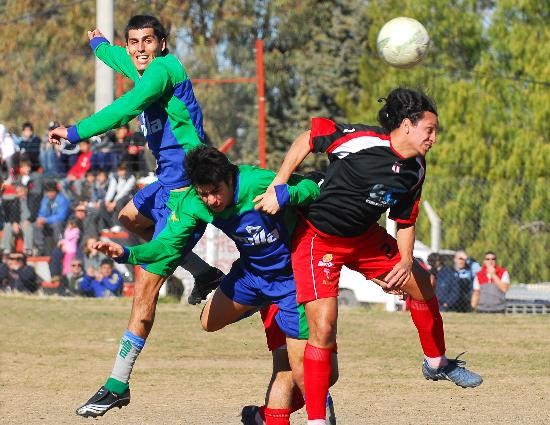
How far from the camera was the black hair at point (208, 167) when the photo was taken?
746 centimetres

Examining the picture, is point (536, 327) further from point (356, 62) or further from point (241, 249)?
point (356, 62)

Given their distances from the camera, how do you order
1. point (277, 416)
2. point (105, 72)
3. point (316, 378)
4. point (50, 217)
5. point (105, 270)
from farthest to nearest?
point (105, 72)
point (50, 217)
point (105, 270)
point (277, 416)
point (316, 378)

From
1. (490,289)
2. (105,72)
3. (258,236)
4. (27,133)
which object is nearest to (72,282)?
(27,133)

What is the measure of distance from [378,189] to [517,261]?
13651mm

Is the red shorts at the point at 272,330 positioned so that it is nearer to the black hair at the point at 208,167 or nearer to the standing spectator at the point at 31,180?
the black hair at the point at 208,167

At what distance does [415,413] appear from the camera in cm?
988

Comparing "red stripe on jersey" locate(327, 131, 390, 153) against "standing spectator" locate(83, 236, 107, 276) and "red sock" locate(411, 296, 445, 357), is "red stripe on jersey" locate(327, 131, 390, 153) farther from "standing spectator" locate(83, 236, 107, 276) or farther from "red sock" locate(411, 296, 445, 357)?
"standing spectator" locate(83, 236, 107, 276)

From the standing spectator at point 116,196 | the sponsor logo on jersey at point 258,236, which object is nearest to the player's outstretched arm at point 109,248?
the sponsor logo on jersey at point 258,236

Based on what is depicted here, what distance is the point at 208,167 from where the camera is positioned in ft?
24.5

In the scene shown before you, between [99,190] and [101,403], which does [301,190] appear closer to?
[101,403]

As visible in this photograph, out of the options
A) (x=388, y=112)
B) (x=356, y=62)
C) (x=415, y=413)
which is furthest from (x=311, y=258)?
(x=356, y=62)

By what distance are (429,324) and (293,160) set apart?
1.72 m

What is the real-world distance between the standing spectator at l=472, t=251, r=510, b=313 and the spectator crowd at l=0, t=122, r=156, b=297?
502cm

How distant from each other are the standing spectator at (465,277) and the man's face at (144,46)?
9.91 m
